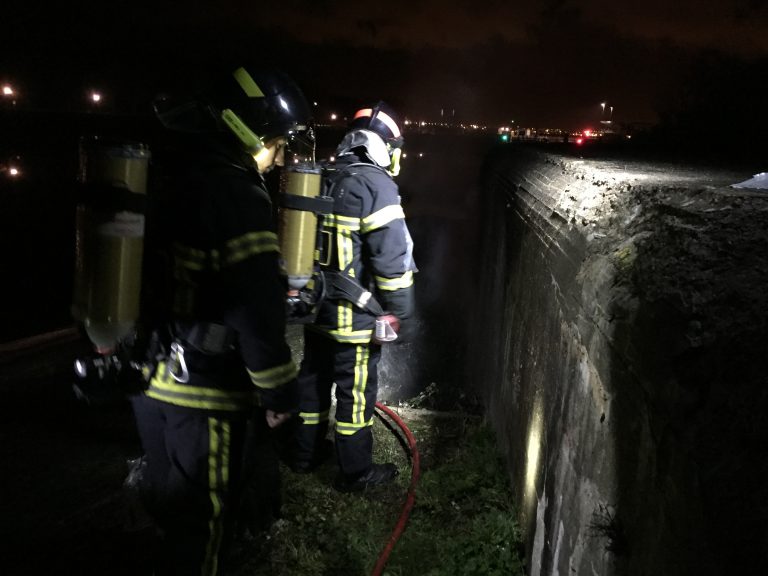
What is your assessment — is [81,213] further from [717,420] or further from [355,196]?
[717,420]

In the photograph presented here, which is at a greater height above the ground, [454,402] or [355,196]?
[355,196]

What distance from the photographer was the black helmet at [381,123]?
144 inches

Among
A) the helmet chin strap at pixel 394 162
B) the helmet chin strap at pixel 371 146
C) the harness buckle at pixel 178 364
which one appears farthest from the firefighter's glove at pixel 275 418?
the helmet chin strap at pixel 394 162

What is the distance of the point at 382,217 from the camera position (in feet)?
10.9

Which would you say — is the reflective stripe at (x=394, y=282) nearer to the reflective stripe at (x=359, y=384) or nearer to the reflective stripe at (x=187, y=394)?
the reflective stripe at (x=359, y=384)

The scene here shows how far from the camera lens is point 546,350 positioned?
2623mm

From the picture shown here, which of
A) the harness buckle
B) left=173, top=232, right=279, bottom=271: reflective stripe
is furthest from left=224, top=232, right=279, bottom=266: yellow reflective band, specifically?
the harness buckle

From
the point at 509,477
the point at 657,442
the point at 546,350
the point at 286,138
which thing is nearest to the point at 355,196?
the point at 286,138

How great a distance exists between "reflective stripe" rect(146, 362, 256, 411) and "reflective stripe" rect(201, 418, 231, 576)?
0.08 m

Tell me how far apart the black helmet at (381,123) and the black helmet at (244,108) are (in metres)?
1.31

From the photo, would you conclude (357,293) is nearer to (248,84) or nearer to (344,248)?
(344,248)

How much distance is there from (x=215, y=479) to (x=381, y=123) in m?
2.59

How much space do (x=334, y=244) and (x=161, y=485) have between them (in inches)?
72.4

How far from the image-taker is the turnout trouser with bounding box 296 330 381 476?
142 inches
